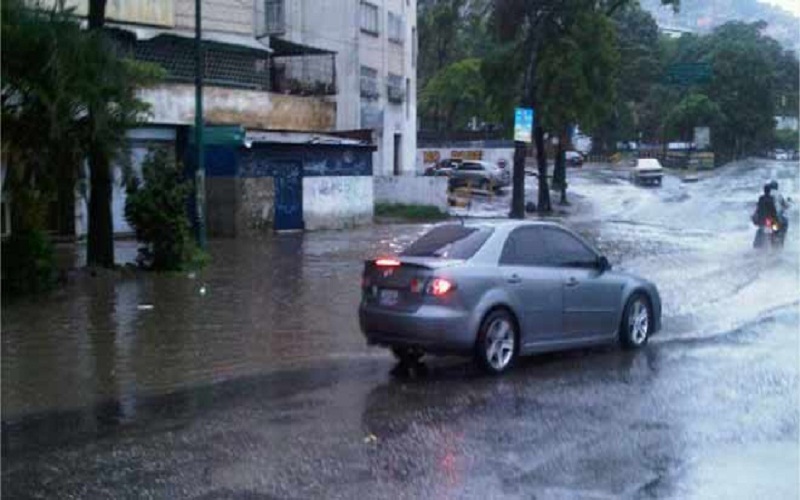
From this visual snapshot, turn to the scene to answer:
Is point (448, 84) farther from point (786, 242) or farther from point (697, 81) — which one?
point (786, 242)

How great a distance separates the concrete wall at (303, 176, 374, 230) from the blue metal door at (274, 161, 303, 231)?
0.30 metres

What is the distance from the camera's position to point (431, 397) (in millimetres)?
10203

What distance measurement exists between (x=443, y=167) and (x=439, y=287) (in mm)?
55534

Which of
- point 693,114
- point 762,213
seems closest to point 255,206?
point 762,213

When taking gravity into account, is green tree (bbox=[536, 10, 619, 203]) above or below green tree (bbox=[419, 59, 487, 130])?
below

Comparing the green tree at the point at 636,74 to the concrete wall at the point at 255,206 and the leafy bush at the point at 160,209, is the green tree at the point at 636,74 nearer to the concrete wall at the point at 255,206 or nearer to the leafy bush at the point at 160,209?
the concrete wall at the point at 255,206

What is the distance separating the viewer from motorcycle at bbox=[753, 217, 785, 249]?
96.3 ft

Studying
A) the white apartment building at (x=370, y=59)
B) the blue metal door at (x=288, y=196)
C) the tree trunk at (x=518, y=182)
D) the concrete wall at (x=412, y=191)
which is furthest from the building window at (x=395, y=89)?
the blue metal door at (x=288, y=196)

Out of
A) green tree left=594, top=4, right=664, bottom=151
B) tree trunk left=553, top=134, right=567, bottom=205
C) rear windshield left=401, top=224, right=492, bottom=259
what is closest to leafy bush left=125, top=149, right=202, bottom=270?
rear windshield left=401, top=224, right=492, bottom=259

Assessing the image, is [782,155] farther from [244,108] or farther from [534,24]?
[244,108]

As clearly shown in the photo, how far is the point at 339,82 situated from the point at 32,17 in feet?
111

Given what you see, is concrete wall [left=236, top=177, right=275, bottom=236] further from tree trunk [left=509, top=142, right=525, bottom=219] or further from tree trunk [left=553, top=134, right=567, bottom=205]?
tree trunk [left=553, top=134, right=567, bottom=205]

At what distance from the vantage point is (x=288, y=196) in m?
33.2

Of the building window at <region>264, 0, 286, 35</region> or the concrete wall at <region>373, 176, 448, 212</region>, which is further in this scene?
the concrete wall at <region>373, 176, 448, 212</region>
